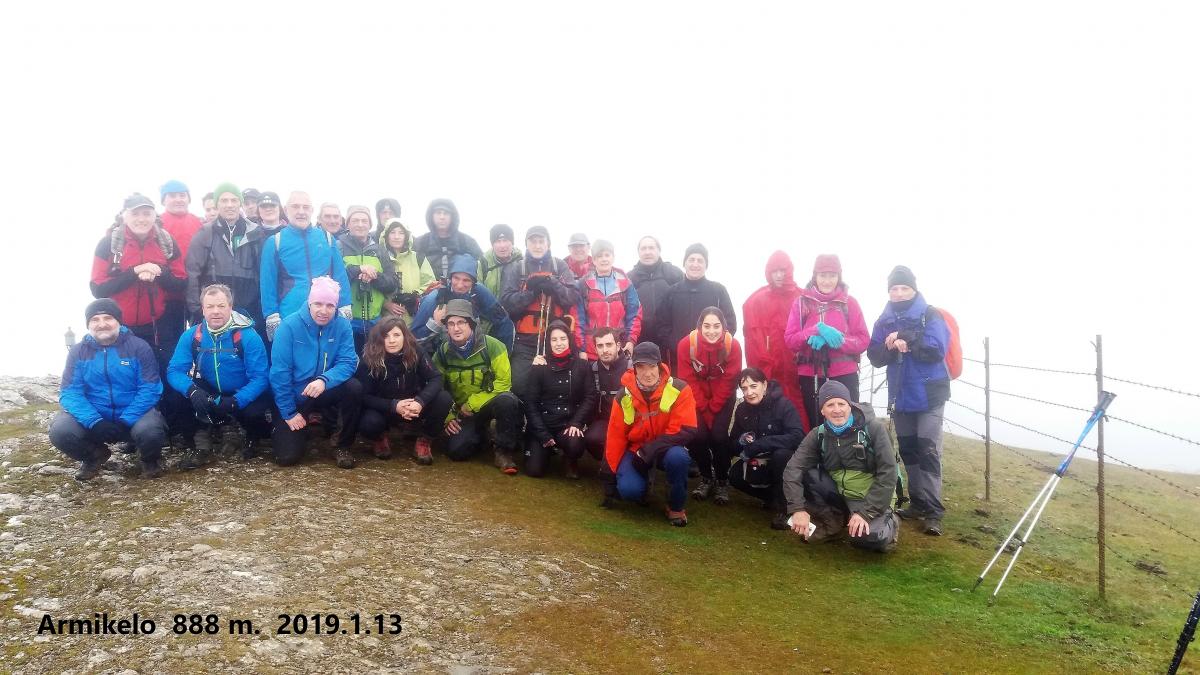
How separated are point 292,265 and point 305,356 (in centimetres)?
127

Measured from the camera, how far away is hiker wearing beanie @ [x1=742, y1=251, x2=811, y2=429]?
28.9ft

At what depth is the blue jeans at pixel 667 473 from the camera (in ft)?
23.4

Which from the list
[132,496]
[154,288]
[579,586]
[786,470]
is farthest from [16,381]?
[786,470]

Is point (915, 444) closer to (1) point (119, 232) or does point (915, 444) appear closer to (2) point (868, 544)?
(2) point (868, 544)

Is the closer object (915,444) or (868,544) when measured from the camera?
(868,544)

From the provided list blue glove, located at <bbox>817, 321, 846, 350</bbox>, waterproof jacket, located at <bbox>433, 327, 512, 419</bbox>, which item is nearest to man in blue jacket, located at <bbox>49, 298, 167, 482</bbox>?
waterproof jacket, located at <bbox>433, 327, 512, 419</bbox>

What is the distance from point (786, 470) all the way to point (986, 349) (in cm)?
475

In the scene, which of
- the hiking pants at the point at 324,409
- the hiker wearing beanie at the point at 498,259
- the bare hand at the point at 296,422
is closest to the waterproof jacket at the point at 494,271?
the hiker wearing beanie at the point at 498,259

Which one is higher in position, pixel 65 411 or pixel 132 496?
pixel 65 411

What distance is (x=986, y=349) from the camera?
9789 mm

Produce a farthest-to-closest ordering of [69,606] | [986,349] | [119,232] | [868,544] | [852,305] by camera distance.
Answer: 1. [986,349]
2. [852,305]
3. [119,232]
4. [868,544]
5. [69,606]

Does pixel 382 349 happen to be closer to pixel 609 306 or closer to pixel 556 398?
pixel 556 398

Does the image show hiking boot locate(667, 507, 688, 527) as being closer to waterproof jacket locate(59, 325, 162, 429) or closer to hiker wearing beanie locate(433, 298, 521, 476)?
hiker wearing beanie locate(433, 298, 521, 476)

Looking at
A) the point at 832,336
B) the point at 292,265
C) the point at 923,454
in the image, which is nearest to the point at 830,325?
the point at 832,336
